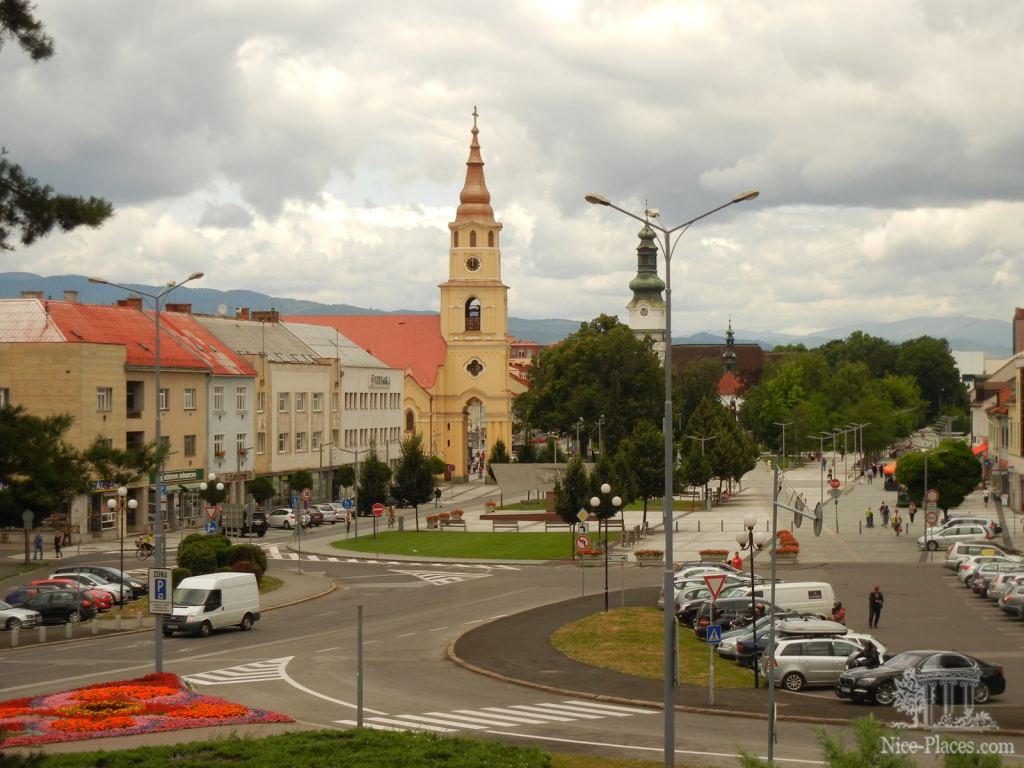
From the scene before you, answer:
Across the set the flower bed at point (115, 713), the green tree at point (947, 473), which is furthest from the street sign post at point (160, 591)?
the green tree at point (947, 473)

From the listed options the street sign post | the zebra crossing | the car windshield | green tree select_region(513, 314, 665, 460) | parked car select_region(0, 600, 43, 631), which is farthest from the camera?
green tree select_region(513, 314, 665, 460)

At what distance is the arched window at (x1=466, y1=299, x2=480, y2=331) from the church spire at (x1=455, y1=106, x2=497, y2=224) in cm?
754

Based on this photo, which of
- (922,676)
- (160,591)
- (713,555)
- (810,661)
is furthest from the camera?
(713,555)

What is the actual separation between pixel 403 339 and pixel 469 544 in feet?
216

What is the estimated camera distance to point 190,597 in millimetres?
41219

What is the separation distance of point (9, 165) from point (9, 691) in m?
16.0

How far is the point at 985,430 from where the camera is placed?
121562mm

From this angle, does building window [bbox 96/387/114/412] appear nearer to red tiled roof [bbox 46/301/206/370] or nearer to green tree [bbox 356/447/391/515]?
red tiled roof [bbox 46/301/206/370]

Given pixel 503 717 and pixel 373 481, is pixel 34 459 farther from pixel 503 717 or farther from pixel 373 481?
pixel 373 481

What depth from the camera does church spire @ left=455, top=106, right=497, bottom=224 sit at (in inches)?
4914

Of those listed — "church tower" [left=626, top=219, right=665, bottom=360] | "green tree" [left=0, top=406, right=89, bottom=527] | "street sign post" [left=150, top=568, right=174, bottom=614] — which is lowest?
"street sign post" [left=150, top=568, right=174, bottom=614]

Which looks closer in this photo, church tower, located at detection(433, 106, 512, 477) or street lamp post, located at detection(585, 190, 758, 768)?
street lamp post, located at detection(585, 190, 758, 768)

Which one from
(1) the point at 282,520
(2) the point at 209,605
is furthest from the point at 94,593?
(1) the point at 282,520

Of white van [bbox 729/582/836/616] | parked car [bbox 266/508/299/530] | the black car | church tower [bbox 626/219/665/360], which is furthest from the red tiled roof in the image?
church tower [bbox 626/219/665/360]
